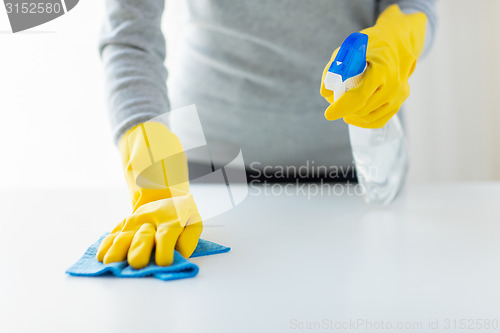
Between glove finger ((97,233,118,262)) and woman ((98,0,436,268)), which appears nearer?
glove finger ((97,233,118,262))

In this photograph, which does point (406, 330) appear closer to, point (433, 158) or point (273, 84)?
point (273, 84)

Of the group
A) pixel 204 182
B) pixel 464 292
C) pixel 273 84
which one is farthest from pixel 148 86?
pixel 464 292

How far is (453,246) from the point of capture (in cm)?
66

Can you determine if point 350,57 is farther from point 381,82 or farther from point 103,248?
point 103,248

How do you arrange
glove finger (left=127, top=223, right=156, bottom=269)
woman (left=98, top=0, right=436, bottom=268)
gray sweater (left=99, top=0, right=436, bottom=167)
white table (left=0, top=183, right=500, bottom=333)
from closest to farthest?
white table (left=0, top=183, right=500, bottom=333) < glove finger (left=127, top=223, right=156, bottom=269) < woman (left=98, top=0, right=436, bottom=268) < gray sweater (left=99, top=0, right=436, bottom=167)

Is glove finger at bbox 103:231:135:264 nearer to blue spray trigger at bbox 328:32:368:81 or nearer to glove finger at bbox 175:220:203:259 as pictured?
glove finger at bbox 175:220:203:259

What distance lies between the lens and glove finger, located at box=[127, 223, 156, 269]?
554 millimetres

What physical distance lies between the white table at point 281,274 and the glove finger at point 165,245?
33mm

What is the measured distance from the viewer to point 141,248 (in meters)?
0.56

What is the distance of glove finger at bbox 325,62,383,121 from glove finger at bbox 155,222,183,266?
0.24 m

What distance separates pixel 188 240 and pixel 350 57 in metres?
0.29

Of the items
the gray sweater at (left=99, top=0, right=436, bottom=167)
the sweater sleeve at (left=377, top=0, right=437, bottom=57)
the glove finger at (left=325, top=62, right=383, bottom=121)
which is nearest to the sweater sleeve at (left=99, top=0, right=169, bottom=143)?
the gray sweater at (left=99, top=0, right=436, bottom=167)

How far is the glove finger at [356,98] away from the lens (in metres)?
0.60

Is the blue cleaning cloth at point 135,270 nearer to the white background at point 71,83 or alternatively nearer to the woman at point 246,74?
the woman at point 246,74
